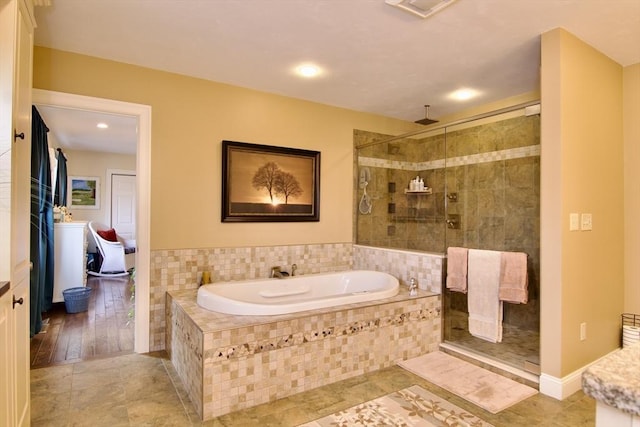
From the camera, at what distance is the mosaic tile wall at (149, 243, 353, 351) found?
3068mm

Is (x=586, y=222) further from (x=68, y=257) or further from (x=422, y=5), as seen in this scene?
(x=68, y=257)

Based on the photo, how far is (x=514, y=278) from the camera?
2.82m

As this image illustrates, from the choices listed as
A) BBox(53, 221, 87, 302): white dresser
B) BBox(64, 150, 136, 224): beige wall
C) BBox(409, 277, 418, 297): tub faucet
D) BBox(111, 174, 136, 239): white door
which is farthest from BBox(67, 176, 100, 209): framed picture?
BBox(409, 277, 418, 297): tub faucet

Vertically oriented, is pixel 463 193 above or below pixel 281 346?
above

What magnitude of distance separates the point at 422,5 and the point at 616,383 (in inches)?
83.4

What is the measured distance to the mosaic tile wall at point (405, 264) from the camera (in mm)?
3246

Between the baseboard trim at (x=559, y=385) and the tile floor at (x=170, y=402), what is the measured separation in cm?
4

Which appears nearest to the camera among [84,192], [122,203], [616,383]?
[616,383]

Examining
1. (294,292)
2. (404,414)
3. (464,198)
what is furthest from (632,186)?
(294,292)

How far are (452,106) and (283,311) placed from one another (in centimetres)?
307

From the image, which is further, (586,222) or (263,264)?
(263,264)

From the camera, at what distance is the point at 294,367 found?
7.77 ft

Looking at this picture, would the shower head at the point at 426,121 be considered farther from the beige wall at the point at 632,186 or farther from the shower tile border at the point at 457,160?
the beige wall at the point at 632,186

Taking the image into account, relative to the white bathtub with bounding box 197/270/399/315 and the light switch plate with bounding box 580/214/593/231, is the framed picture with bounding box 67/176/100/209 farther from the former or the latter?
the light switch plate with bounding box 580/214/593/231
